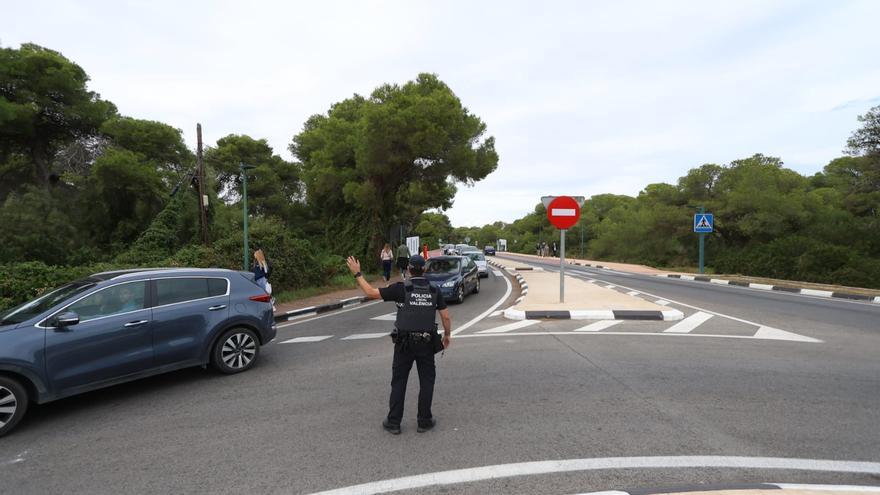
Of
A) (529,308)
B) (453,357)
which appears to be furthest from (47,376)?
(529,308)

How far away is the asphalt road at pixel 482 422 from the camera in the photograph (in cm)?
312

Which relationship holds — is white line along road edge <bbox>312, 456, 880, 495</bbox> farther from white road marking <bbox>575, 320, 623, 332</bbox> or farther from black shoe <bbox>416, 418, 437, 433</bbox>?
white road marking <bbox>575, 320, 623, 332</bbox>

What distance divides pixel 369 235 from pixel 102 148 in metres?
15.6

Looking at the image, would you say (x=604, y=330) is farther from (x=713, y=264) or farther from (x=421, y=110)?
(x=713, y=264)

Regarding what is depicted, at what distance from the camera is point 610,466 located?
317 centimetres

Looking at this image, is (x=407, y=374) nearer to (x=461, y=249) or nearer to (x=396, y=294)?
(x=396, y=294)

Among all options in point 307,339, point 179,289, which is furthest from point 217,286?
point 307,339

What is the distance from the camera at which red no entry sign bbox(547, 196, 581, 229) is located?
1069 centimetres

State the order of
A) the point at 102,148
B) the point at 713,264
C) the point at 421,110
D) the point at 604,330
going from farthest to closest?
the point at 713,264, the point at 102,148, the point at 421,110, the point at 604,330

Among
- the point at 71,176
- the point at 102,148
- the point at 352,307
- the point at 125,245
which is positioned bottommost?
the point at 352,307

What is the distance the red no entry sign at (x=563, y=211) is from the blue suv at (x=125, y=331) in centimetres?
725

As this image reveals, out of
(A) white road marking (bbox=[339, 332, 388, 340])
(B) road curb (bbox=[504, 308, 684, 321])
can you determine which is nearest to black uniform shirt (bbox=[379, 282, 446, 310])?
(A) white road marking (bbox=[339, 332, 388, 340])

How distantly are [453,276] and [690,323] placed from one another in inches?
245

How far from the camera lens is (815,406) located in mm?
4273
